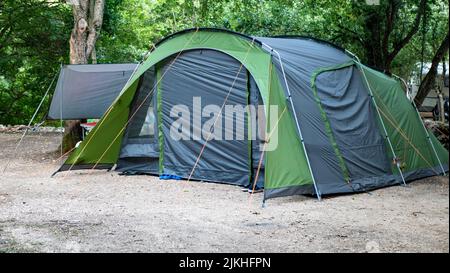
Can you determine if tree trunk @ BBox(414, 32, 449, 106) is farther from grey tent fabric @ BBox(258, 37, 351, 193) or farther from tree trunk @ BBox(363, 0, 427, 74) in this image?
grey tent fabric @ BBox(258, 37, 351, 193)

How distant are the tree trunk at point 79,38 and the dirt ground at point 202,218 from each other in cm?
254

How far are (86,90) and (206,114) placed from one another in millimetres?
2858

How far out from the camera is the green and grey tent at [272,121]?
7.13 metres

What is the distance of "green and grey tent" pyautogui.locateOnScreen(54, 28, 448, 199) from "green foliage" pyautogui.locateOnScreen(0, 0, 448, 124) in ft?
10.6

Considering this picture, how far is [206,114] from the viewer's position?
821 centimetres

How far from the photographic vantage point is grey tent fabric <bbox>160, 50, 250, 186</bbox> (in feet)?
26.0

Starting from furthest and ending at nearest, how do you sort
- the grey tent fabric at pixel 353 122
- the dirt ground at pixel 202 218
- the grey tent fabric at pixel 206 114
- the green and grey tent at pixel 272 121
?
the grey tent fabric at pixel 206 114 → the grey tent fabric at pixel 353 122 → the green and grey tent at pixel 272 121 → the dirt ground at pixel 202 218

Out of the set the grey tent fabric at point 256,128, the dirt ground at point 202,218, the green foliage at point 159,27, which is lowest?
the dirt ground at point 202,218

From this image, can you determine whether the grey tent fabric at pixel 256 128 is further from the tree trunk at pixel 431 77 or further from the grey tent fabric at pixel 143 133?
the tree trunk at pixel 431 77

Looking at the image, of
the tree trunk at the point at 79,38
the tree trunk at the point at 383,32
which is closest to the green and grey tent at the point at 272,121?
the tree trunk at the point at 79,38

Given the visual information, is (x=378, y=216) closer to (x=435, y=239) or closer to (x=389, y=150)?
(x=435, y=239)

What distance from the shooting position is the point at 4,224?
5.74m
